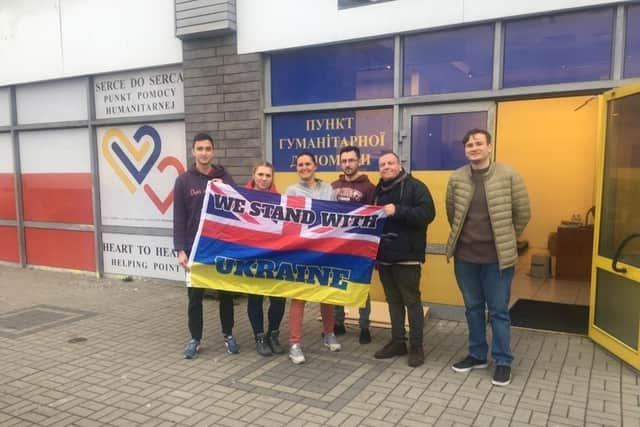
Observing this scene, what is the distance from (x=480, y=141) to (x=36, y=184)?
7276 millimetres

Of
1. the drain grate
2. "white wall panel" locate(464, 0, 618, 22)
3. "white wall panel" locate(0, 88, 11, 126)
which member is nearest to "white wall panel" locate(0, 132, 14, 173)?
"white wall panel" locate(0, 88, 11, 126)

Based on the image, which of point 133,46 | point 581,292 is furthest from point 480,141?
point 133,46

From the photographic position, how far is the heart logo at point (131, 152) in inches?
283

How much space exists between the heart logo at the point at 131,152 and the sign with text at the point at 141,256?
2.52 feet

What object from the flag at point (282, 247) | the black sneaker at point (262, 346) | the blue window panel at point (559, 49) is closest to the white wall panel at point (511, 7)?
the blue window panel at point (559, 49)

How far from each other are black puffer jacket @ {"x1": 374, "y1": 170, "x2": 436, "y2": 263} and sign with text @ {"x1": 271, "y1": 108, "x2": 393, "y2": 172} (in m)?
1.56

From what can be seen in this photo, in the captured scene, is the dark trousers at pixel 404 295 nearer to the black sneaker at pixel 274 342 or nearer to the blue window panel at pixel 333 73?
the black sneaker at pixel 274 342

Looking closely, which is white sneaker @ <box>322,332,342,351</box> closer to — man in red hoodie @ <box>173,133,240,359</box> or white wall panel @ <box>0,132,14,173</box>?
man in red hoodie @ <box>173,133,240,359</box>

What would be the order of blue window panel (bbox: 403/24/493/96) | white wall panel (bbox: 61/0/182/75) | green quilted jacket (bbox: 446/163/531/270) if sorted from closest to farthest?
green quilted jacket (bbox: 446/163/531/270) → blue window panel (bbox: 403/24/493/96) → white wall panel (bbox: 61/0/182/75)

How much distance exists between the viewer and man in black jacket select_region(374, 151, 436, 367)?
13.3ft

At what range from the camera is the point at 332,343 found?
4.62 meters

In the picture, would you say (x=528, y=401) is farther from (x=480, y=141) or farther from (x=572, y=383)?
(x=480, y=141)

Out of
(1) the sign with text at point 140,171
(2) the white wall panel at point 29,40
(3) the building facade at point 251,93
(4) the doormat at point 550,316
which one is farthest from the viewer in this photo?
(2) the white wall panel at point 29,40

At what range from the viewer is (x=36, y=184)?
27.3ft
